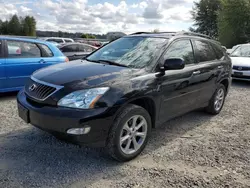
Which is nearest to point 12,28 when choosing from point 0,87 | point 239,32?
point 239,32

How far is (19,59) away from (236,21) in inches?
1089

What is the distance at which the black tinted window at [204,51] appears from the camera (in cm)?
449

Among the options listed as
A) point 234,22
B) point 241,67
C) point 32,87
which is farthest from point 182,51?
point 234,22

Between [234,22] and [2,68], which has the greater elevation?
[234,22]

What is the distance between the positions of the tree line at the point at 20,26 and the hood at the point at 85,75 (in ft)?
222

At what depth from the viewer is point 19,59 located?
19.2ft

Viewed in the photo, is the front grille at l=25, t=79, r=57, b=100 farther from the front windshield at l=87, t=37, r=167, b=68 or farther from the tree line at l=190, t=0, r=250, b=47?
the tree line at l=190, t=0, r=250, b=47

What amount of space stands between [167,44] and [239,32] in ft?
90.2

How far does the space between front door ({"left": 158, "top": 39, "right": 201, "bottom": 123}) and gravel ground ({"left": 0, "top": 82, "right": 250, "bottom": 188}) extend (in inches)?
19.5

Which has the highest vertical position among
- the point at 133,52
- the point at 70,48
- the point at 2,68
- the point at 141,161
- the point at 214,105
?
the point at 133,52

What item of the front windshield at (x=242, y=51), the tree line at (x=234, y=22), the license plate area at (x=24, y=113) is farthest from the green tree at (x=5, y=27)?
the license plate area at (x=24, y=113)

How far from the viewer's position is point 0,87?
221 inches

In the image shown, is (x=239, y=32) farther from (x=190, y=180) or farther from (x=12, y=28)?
(x=12, y=28)

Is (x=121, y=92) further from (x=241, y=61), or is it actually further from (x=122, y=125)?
(x=241, y=61)
